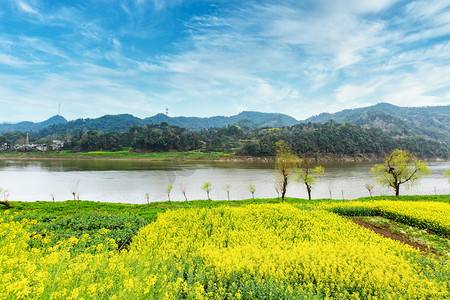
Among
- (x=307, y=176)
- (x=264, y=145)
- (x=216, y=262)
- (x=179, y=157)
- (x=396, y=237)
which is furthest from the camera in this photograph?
(x=264, y=145)

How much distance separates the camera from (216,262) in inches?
252

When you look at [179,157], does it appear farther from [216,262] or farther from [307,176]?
[216,262]

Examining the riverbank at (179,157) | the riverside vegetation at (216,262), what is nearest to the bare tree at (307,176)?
the riverside vegetation at (216,262)

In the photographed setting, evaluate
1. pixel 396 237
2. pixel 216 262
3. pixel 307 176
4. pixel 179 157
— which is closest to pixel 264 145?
pixel 179 157

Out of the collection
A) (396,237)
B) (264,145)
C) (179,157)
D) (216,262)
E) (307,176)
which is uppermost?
(264,145)

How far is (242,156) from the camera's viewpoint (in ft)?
312

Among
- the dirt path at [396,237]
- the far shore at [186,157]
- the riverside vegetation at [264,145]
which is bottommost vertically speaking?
the dirt path at [396,237]

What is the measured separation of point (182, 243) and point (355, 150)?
11266 centimetres

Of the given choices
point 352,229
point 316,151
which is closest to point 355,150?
point 316,151

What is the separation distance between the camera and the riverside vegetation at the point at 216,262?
3.97m

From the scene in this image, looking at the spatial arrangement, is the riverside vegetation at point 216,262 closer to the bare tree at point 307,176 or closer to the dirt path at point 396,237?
the dirt path at point 396,237

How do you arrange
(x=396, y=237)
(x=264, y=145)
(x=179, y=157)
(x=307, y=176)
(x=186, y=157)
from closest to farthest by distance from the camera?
(x=396, y=237)
(x=307, y=176)
(x=186, y=157)
(x=179, y=157)
(x=264, y=145)

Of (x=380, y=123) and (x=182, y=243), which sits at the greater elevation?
(x=380, y=123)

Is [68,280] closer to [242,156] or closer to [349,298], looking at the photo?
[349,298]
